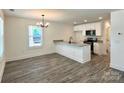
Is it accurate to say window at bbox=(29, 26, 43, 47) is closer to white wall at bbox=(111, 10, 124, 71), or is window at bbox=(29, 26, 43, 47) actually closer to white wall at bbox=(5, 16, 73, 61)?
white wall at bbox=(5, 16, 73, 61)

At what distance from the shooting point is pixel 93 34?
763 cm

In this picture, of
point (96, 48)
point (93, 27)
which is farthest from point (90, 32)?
point (96, 48)

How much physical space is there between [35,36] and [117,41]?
15.6 feet

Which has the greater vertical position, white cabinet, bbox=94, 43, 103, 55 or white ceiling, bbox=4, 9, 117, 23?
white ceiling, bbox=4, 9, 117, 23

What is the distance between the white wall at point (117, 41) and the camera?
3.98 meters

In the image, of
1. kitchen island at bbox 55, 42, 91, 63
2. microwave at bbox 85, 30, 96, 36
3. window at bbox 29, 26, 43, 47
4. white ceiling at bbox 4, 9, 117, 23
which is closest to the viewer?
white ceiling at bbox 4, 9, 117, 23

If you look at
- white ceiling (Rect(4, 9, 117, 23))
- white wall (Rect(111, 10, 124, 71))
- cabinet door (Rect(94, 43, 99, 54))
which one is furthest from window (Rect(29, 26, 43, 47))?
white wall (Rect(111, 10, 124, 71))

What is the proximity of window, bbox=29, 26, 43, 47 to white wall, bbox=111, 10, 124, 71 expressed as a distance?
4.46 metres

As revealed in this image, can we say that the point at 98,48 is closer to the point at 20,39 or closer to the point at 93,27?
the point at 93,27

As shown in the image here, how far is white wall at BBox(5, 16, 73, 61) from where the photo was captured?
5.66 metres

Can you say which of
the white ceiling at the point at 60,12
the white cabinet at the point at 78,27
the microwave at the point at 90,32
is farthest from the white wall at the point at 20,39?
the microwave at the point at 90,32

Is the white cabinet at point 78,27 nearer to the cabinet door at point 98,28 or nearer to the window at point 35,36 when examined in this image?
the cabinet door at point 98,28
